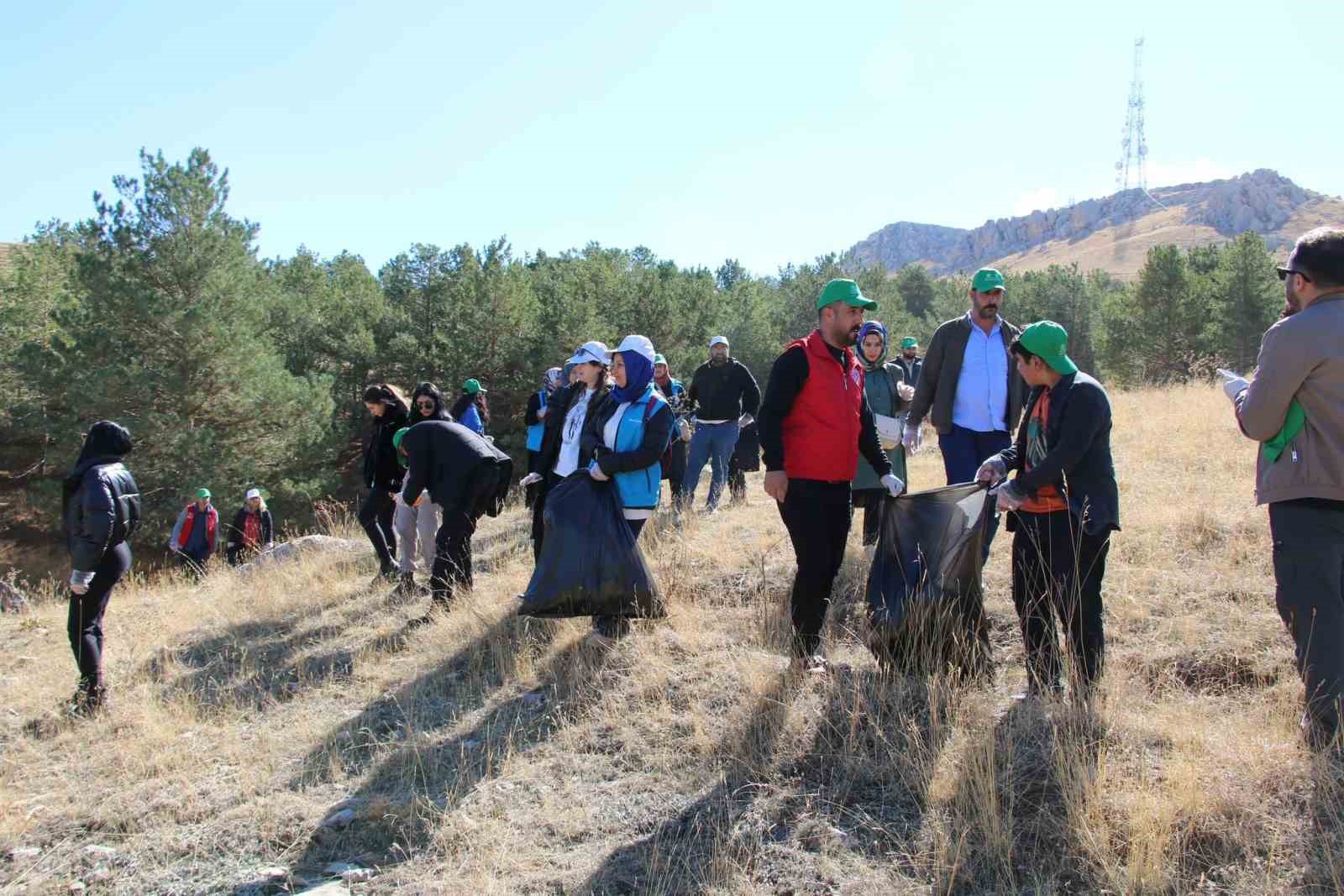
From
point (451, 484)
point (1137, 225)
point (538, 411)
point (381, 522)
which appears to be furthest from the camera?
point (1137, 225)

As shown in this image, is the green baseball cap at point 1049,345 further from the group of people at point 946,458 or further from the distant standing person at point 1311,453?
the distant standing person at point 1311,453

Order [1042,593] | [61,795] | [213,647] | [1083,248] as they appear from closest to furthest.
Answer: [1042,593]
[61,795]
[213,647]
[1083,248]

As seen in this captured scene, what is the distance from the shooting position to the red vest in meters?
3.74

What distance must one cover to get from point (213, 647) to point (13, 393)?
55.8ft

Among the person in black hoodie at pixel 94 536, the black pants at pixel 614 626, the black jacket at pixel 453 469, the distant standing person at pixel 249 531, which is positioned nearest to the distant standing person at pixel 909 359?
the black jacket at pixel 453 469

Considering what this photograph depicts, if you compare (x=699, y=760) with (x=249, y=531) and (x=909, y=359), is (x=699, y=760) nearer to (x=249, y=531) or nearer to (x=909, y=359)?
(x=909, y=359)

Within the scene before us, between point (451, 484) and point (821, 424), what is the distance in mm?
2904

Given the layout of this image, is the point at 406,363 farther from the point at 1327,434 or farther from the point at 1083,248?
the point at 1083,248

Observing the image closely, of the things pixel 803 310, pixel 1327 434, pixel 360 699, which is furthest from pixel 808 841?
pixel 803 310

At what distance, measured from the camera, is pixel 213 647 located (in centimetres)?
596

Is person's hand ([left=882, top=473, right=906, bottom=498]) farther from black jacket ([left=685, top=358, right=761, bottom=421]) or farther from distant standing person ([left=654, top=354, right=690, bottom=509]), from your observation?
distant standing person ([left=654, top=354, right=690, bottom=509])

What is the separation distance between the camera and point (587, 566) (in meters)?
4.33

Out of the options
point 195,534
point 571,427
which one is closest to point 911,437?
point 571,427

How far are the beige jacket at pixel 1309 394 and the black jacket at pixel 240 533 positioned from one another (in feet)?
40.0
